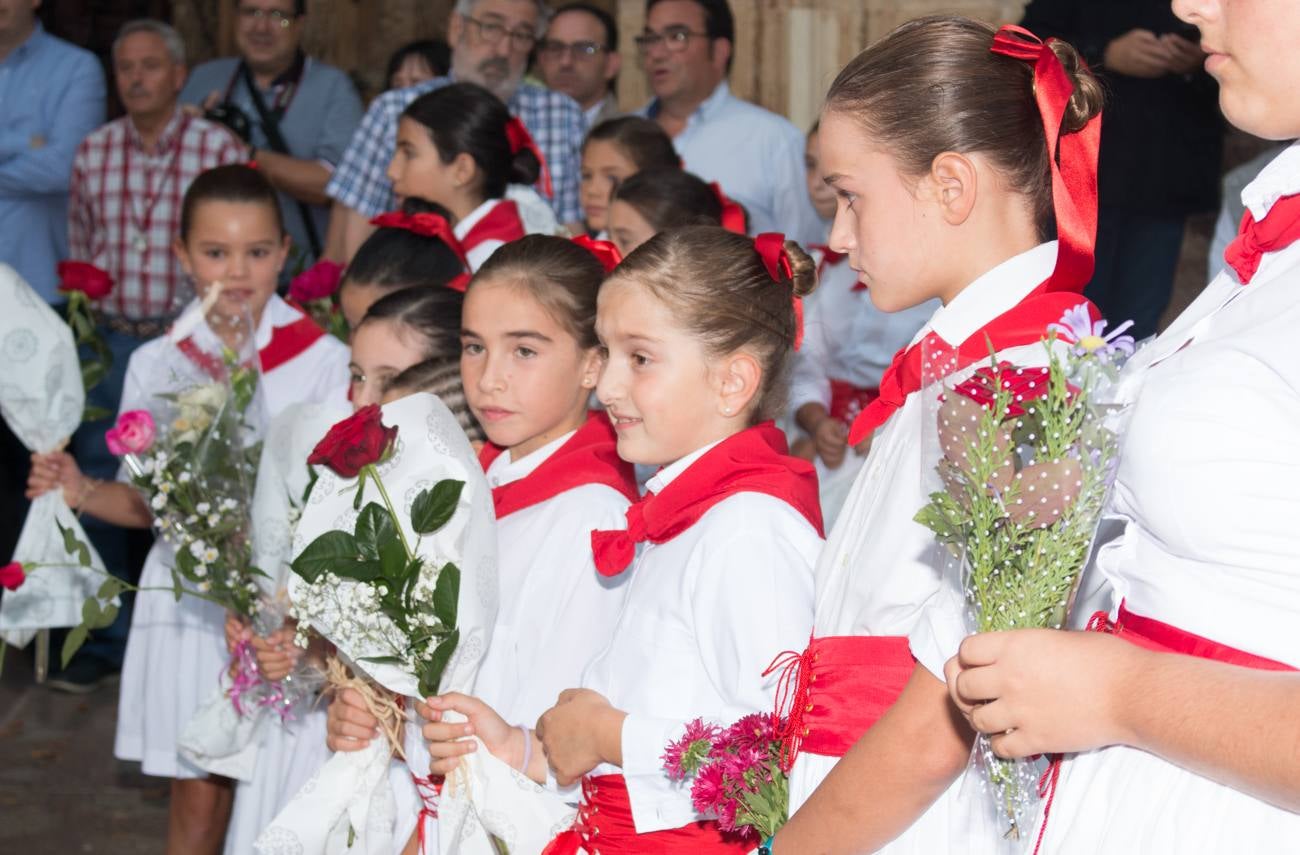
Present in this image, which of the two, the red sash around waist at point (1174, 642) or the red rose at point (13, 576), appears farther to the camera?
the red rose at point (13, 576)

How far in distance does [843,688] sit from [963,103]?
0.75 meters

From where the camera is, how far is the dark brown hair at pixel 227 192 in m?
4.55

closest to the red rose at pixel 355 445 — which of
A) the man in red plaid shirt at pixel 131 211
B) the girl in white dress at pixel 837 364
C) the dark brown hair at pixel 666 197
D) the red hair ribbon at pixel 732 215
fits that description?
the dark brown hair at pixel 666 197

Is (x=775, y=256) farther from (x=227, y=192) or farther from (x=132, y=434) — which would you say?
(x=227, y=192)

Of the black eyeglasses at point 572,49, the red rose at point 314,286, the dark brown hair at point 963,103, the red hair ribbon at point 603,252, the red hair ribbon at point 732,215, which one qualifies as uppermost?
the dark brown hair at point 963,103

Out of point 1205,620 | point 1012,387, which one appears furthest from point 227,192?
point 1205,620

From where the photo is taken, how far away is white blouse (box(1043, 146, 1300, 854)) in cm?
140

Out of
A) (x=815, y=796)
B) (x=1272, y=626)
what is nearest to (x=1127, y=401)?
(x=1272, y=626)

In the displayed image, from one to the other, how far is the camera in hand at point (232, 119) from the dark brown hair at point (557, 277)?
3557 millimetres

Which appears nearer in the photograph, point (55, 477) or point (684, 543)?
point (684, 543)

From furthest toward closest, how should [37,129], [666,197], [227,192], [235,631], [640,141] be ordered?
[37,129] → [640,141] → [227,192] → [666,197] → [235,631]

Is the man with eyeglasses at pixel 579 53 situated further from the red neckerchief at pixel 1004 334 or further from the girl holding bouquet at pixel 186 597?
the red neckerchief at pixel 1004 334

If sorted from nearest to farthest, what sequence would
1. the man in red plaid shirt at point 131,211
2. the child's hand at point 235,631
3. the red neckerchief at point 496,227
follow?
the child's hand at point 235,631
the red neckerchief at point 496,227
the man in red plaid shirt at point 131,211

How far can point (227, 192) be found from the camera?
4559 mm
